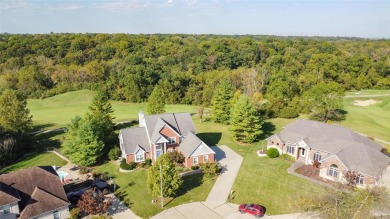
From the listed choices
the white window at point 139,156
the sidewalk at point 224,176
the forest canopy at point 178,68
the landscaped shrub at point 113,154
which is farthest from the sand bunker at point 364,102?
the landscaped shrub at point 113,154

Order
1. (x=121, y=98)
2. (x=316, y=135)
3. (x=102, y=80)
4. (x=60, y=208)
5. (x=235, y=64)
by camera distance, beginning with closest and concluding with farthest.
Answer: (x=60, y=208), (x=316, y=135), (x=121, y=98), (x=102, y=80), (x=235, y=64)

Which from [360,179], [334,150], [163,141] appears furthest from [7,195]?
[360,179]

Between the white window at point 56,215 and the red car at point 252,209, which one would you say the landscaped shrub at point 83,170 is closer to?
the white window at point 56,215

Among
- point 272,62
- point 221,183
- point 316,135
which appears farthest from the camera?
point 272,62

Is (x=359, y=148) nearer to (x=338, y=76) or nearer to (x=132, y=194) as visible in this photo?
(x=132, y=194)

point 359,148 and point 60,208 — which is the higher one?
point 359,148

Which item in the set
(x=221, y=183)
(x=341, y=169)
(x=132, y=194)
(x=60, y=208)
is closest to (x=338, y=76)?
(x=341, y=169)

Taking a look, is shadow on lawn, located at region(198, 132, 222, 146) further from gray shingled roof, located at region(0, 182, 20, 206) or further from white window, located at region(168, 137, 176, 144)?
gray shingled roof, located at region(0, 182, 20, 206)

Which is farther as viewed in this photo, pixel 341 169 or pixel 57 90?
pixel 57 90
